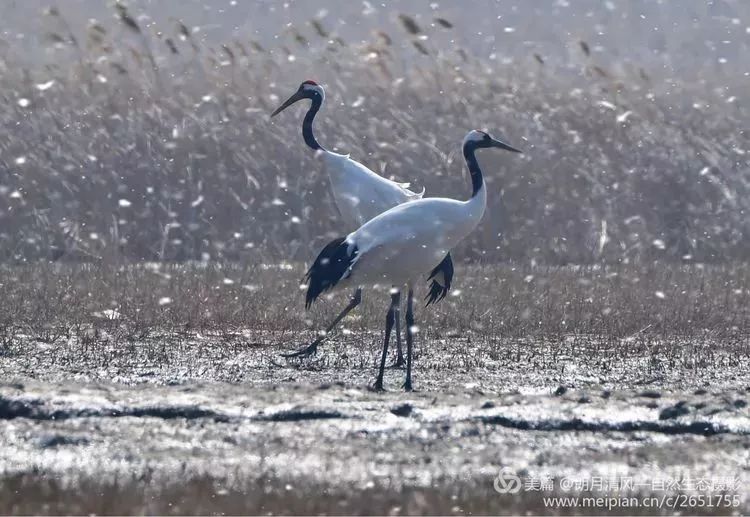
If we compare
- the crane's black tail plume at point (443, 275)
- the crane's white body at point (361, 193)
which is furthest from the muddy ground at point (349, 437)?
the crane's white body at point (361, 193)

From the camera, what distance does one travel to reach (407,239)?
8219 mm

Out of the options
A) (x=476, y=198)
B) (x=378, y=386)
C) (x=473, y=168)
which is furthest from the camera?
(x=473, y=168)

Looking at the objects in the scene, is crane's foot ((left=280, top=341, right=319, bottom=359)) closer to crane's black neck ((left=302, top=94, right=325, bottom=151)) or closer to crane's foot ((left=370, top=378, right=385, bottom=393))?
crane's foot ((left=370, top=378, right=385, bottom=393))

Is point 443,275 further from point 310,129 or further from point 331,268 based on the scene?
point 310,129

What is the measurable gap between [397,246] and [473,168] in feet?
3.29

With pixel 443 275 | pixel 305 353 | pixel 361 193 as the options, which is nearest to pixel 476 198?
pixel 443 275

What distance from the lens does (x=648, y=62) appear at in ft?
112

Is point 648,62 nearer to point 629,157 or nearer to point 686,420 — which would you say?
point 629,157

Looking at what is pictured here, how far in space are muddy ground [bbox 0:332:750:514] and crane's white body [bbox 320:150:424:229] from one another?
69.4 inches

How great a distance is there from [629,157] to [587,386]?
8.38 meters

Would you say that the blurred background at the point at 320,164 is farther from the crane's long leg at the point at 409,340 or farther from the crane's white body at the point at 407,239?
the crane's white body at the point at 407,239

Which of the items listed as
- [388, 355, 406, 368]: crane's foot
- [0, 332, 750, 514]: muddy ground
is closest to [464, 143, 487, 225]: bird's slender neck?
[0, 332, 750, 514]: muddy ground

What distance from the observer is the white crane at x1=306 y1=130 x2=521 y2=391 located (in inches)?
324

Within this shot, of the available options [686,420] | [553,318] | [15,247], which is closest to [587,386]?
[686,420]
